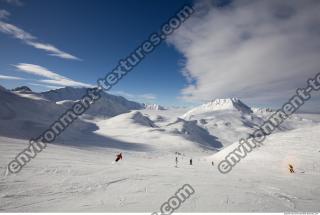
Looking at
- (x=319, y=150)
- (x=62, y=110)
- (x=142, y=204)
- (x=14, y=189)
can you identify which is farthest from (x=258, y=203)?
(x=62, y=110)

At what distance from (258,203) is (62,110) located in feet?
685

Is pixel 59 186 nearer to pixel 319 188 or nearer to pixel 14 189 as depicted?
pixel 14 189

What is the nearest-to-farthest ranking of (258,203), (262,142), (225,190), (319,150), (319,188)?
(258,203) → (225,190) → (319,188) → (319,150) → (262,142)

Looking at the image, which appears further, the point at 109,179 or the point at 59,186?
the point at 109,179

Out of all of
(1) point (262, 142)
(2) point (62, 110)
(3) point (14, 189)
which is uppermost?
(2) point (62, 110)

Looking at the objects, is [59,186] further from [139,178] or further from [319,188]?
[319,188]

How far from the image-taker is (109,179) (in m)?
13.8

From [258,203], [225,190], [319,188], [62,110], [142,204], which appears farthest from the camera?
[62,110]

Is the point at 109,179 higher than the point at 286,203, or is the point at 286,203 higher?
the point at 109,179

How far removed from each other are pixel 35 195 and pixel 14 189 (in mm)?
1401

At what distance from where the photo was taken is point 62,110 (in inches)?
7751

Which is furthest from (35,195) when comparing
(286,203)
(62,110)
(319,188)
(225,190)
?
(62,110)

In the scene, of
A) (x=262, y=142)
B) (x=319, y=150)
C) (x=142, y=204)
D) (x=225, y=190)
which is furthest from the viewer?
(x=262, y=142)

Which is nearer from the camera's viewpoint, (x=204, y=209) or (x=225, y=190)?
(x=204, y=209)
